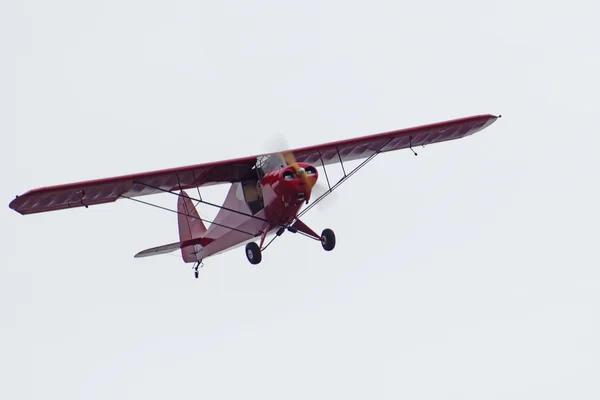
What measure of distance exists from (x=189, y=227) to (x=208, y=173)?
4867 mm

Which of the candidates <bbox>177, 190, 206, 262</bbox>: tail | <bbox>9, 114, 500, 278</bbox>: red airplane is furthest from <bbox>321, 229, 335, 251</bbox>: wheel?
<bbox>177, 190, 206, 262</bbox>: tail

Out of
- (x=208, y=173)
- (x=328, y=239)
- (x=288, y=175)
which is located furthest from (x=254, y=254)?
(x=208, y=173)

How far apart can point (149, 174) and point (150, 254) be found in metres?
3.00

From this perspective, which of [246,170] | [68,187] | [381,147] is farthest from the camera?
[381,147]

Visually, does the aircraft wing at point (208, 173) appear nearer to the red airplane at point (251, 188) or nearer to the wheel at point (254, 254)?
the red airplane at point (251, 188)

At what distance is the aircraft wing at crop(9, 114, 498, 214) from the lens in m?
28.2

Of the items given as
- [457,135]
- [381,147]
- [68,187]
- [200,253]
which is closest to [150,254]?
[200,253]

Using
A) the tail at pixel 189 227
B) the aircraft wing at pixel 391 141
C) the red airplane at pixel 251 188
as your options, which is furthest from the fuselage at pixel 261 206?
the aircraft wing at pixel 391 141

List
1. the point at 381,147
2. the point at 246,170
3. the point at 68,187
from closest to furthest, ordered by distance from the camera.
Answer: the point at 68,187
the point at 246,170
the point at 381,147

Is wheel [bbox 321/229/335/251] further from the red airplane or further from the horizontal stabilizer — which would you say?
the horizontal stabilizer

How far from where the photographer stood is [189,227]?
112 ft

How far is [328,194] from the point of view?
28.9 meters

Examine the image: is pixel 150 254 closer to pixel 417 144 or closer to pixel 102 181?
pixel 102 181

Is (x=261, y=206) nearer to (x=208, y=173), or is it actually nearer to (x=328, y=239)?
(x=208, y=173)
